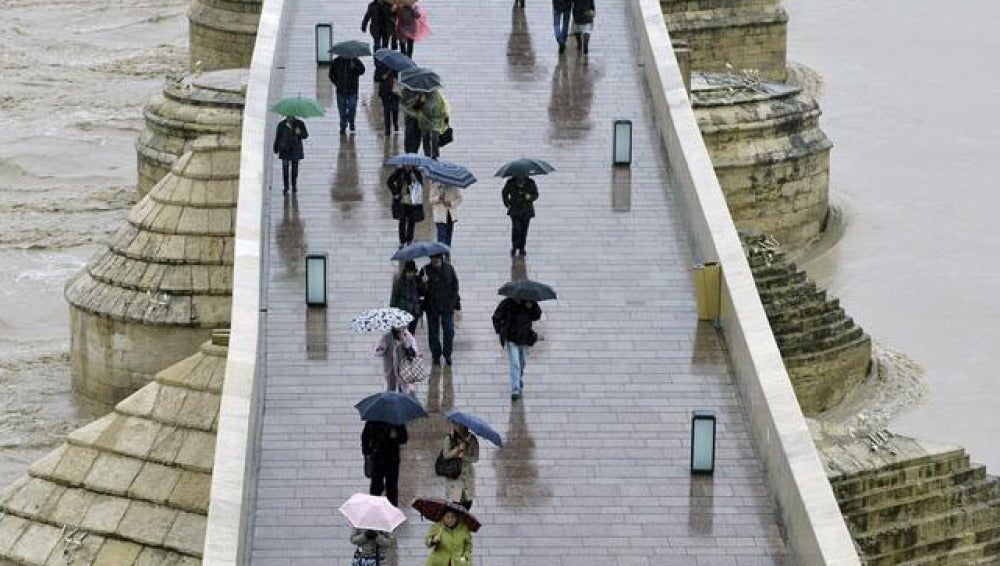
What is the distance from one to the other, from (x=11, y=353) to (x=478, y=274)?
1719cm

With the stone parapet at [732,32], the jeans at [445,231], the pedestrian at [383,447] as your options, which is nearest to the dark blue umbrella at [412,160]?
the jeans at [445,231]

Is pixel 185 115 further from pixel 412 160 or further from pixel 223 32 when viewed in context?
pixel 412 160

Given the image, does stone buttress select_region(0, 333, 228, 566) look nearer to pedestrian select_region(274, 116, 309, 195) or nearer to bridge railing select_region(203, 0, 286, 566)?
bridge railing select_region(203, 0, 286, 566)

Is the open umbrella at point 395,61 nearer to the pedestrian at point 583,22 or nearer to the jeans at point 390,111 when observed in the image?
the jeans at point 390,111

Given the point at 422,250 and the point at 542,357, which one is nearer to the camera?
the point at 422,250

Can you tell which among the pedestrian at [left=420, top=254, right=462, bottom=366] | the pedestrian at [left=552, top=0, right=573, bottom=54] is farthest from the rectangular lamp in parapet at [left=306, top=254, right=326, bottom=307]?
the pedestrian at [left=552, top=0, right=573, bottom=54]

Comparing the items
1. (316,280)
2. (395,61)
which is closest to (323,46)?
(395,61)

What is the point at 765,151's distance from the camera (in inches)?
2170

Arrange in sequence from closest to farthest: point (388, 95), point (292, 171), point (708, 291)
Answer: point (708, 291)
point (292, 171)
point (388, 95)

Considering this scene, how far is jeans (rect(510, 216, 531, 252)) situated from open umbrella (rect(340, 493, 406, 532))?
9173mm

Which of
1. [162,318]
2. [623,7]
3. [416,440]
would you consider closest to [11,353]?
[162,318]

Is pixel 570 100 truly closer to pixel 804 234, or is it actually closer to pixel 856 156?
pixel 804 234

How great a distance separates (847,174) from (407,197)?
27138 millimetres

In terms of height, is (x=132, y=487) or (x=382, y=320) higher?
(x=382, y=320)
